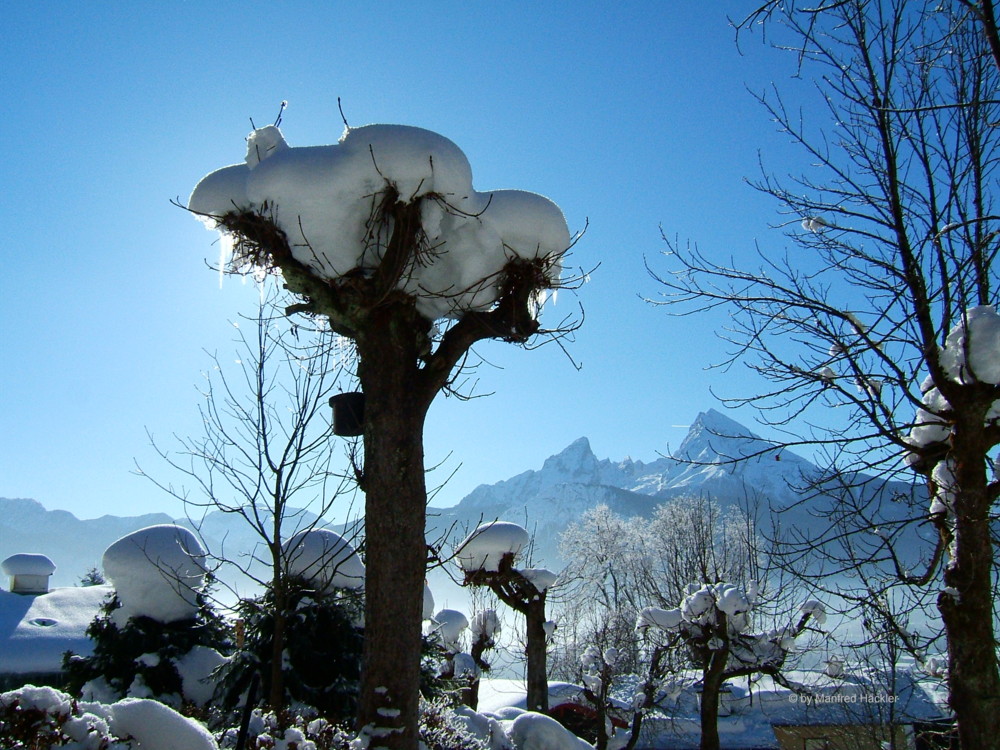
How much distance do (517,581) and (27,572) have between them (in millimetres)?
15342

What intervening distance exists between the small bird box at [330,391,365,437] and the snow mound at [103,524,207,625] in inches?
211

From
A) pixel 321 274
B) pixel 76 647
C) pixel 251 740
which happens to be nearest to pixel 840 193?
pixel 321 274

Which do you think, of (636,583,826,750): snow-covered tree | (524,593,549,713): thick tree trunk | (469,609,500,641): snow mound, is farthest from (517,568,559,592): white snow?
(469,609,500,641): snow mound

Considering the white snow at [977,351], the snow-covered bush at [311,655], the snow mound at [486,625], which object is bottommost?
the snow mound at [486,625]

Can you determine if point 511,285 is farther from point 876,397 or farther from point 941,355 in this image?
point 941,355

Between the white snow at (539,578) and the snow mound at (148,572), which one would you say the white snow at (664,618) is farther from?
the snow mound at (148,572)

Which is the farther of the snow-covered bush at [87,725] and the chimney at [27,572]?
the chimney at [27,572]

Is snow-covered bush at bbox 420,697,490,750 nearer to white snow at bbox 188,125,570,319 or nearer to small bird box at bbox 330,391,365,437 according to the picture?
small bird box at bbox 330,391,365,437

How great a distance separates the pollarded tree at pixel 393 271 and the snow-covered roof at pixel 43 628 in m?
11.6

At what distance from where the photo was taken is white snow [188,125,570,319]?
392 centimetres

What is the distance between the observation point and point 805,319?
4984 millimetres

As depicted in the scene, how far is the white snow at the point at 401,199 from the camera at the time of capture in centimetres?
392

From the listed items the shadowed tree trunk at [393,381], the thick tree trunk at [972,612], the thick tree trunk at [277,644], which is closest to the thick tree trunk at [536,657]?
the thick tree trunk at [277,644]

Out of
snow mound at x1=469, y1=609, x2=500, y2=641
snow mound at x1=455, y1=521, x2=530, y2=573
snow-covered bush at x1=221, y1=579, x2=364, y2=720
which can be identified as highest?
snow mound at x1=455, y1=521, x2=530, y2=573
